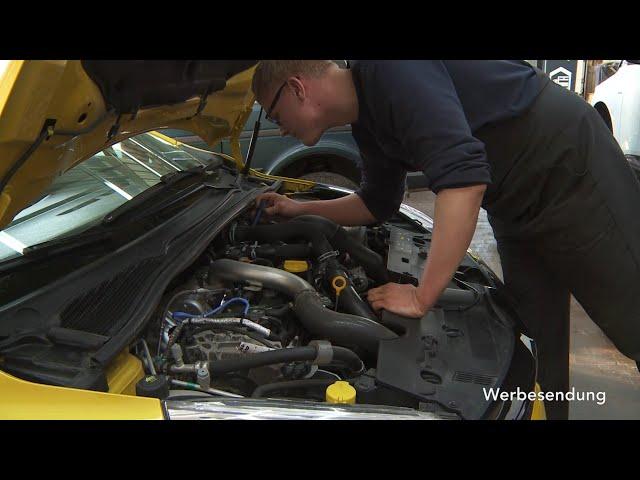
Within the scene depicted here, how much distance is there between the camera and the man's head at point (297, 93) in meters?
1.43

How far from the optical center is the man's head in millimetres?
1433

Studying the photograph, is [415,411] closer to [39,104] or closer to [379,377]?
[379,377]

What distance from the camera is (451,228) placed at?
133 centimetres

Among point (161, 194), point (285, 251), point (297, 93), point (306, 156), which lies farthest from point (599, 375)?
point (306, 156)

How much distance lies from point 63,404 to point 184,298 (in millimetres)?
538

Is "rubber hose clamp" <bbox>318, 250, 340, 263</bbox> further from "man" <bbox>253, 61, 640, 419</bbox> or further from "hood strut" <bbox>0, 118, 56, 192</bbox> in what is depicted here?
"hood strut" <bbox>0, 118, 56, 192</bbox>

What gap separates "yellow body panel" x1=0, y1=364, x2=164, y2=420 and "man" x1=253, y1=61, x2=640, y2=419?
0.79m

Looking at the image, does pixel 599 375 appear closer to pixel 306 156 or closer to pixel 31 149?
pixel 306 156

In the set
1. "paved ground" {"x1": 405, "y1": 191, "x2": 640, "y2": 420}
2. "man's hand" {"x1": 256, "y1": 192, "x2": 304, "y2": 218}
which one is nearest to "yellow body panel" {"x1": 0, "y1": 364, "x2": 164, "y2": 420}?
"man's hand" {"x1": 256, "y1": 192, "x2": 304, "y2": 218}

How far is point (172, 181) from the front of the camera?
204cm

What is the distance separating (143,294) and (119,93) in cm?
55

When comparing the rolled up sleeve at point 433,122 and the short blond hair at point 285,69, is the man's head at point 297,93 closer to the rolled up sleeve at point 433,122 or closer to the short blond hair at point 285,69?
the short blond hair at point 285,69

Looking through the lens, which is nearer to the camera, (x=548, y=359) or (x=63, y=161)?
(x=63, y=161)

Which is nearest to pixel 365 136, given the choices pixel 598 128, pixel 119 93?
pixel 598 128
